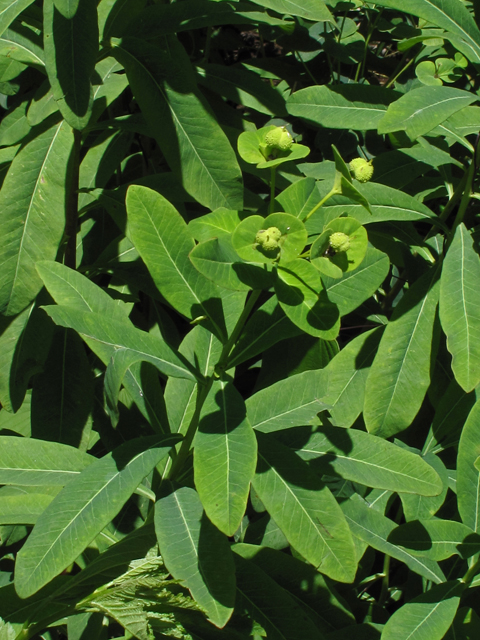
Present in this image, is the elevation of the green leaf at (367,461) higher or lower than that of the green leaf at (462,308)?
lower

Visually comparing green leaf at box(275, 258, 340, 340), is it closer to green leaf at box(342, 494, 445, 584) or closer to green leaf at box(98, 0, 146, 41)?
green leaf at box(342, 494, 445, 584)

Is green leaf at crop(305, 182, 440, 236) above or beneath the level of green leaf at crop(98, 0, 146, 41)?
beneath

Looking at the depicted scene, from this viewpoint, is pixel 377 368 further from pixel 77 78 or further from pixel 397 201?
pixel 77 78

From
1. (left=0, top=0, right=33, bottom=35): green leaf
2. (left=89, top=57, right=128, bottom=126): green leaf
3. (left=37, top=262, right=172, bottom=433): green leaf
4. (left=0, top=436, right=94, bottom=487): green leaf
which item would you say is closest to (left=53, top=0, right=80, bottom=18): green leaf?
(left=0, top=0, right=33, bottom=35): green leaf

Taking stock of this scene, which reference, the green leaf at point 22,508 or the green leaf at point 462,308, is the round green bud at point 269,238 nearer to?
the green leaf at point 462,308

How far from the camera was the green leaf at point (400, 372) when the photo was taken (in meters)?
1.71

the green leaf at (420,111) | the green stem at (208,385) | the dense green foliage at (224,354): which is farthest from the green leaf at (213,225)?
the green leaf at (420,111)

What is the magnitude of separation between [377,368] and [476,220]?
1.24m

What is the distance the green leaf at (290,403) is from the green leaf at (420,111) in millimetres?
647

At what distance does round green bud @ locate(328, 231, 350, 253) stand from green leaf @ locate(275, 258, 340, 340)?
0.22 feet

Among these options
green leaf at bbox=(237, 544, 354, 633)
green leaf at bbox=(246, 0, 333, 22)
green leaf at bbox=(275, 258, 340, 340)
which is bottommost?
green leaf at bbox=(237, 544, 354, 633)

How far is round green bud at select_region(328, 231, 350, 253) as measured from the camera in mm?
1075

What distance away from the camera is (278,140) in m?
1.15

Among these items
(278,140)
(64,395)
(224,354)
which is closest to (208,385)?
(224,354)
